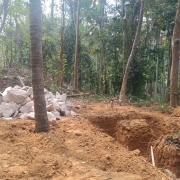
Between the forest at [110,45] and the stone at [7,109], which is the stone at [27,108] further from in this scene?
the forest at [110,45]

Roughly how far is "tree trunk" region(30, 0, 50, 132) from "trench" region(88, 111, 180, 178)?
2287 mm

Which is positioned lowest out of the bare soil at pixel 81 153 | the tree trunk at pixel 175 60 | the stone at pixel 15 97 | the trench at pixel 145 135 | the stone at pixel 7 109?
the trench at pixel 145 135

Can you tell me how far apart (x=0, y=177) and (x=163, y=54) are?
12.8m

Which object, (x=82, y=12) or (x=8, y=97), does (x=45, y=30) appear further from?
(x=8, y=97)

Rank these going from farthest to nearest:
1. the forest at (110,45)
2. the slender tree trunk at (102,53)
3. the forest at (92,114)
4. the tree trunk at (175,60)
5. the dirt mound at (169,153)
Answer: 1. the slender tree trunk at (102,53)
2. the forest at (110,45)
3. the tree trunk at (175,60)
4. the dirt mound at (169,153)
5. the forest at (92,114)

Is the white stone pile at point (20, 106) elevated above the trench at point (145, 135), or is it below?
above

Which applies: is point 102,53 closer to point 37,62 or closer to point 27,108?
point 27,108

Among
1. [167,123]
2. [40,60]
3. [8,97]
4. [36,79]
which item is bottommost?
[167,123]

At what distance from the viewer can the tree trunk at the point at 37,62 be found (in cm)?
436

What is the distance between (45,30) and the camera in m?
15.1

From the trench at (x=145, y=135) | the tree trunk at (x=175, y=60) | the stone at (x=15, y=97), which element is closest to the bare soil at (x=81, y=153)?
the trench at (x=145, y=135)

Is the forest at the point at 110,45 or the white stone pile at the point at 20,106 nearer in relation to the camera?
the white stone pile at the point at 20,106

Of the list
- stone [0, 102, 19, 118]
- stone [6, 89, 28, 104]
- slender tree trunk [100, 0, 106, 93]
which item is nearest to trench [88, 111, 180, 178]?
stone [6, 89, 28, 104]

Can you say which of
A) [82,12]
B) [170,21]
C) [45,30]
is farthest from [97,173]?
[82,12]
